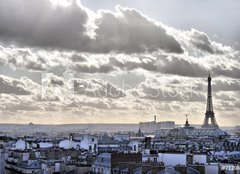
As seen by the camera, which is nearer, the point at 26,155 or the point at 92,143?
the point at 26,155

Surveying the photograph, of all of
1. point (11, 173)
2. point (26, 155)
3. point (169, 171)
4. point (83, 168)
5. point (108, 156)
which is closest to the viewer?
point (169, 171)

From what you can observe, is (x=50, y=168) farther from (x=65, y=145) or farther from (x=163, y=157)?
(x=65, y=145)

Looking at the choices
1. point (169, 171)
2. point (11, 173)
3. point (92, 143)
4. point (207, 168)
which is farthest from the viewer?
point (92, 143)

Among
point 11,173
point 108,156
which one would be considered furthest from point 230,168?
point 11,173

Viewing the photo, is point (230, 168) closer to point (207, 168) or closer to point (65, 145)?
point (207, 168)

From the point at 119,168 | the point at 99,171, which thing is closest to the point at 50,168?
the point at 99,171

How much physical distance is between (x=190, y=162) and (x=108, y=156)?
9.44 m

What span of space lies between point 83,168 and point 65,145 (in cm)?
6146

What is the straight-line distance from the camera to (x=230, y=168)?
59812 millimetres

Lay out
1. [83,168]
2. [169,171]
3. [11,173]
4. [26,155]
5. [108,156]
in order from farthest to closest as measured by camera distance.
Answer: [26,155] → [11,173] → [83,168] → [108,156] → [169,171]

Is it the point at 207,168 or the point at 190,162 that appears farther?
the point at 190,162

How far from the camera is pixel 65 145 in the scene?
135 metres

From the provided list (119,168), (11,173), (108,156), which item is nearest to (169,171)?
(119,168)

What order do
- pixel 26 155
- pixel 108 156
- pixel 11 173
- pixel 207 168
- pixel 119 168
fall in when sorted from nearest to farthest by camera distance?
pixel 207 168
pixel 119 168
pixel 108 156
pixel 11 173
pixel 26 155
